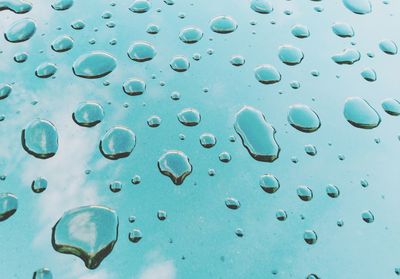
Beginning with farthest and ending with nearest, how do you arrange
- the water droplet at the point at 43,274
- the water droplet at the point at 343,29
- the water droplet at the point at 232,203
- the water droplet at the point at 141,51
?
the water droplet at the point at 343,29
the water droplet at the point at 141,51
the water droplet at the point at 232,203
the water droplet at the point at 43,274

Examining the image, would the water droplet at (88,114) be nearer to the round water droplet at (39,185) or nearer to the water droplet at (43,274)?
the round water droplet at (39,185)

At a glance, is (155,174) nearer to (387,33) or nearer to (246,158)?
(246,158)

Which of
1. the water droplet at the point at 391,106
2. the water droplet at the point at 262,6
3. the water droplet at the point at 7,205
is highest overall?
the water droplet at the point at 262,6

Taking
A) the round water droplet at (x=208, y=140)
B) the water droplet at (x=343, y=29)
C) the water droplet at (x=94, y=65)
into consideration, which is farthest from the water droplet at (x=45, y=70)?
the water droplet at (x=343, y=29)

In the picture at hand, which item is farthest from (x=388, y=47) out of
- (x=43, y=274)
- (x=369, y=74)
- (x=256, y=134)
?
(x=43, y=274)

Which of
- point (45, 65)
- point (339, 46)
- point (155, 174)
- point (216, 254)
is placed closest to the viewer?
point (216, 254)

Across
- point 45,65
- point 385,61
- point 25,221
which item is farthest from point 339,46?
point 25,221

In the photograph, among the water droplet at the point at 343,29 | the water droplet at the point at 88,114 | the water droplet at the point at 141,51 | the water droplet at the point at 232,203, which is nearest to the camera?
the water droplet at the point at 232,203
